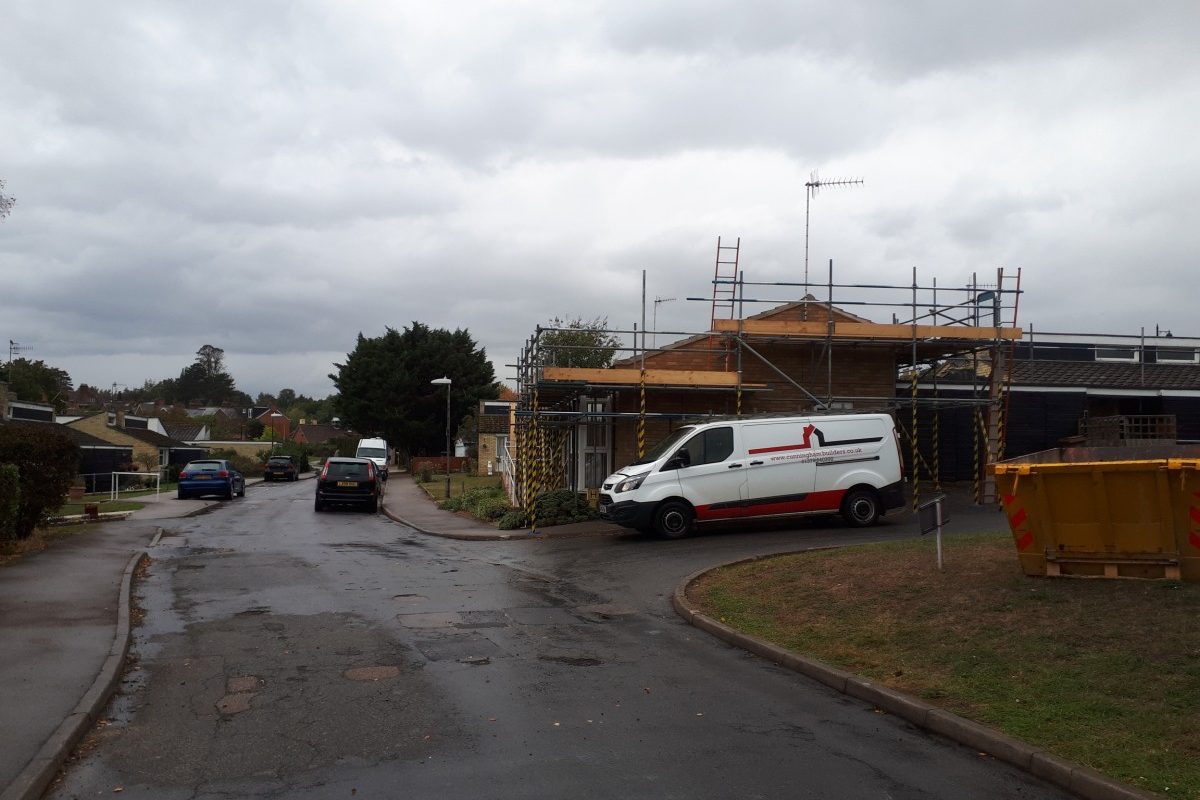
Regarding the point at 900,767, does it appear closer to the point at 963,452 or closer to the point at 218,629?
the point at 218,629

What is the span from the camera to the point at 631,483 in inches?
700

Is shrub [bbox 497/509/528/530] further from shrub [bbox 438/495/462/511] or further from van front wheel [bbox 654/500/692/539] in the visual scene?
shrub [bbox 438/495/462/511]

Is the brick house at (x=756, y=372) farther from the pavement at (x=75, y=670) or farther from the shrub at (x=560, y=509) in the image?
the pavement at (x=75, y=670)

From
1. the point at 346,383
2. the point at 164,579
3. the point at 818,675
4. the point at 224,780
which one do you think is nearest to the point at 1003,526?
the point at 818,675

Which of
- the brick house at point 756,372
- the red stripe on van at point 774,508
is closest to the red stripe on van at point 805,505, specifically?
the red stripe on van at point 774,508

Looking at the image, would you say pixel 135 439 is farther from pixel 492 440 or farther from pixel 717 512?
pixel 717 512

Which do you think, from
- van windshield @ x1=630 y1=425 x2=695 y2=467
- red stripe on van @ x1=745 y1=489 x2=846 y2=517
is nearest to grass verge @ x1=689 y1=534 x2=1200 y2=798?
red stripe on van @ x1=745 y1=489 x2=846 y2=517

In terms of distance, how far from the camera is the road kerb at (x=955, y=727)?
532 cm

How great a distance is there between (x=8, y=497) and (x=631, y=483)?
32.0ft

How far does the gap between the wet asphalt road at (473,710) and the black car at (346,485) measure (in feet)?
51.8

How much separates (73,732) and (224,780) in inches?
51.6

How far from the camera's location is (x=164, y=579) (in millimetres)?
13719

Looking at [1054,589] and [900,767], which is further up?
[1054,589]

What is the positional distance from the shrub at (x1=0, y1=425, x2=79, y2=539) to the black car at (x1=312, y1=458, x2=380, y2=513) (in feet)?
37.5
